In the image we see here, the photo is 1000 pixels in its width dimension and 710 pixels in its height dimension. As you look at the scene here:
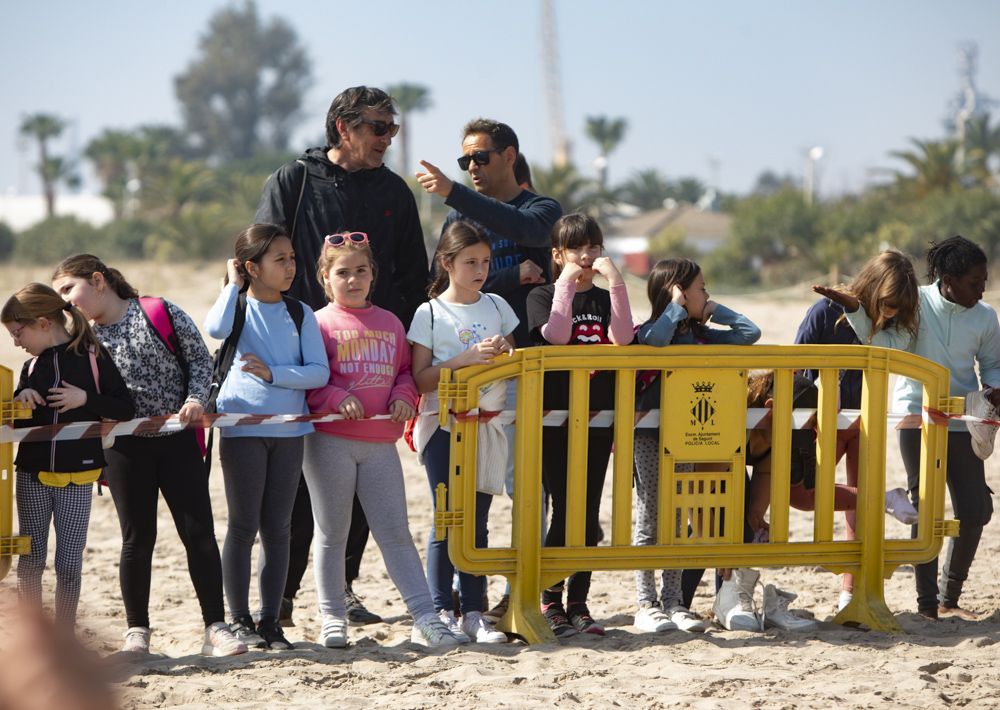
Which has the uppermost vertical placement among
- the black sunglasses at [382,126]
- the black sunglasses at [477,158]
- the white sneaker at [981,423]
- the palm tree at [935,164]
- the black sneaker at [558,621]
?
the palm tree at [935,164]

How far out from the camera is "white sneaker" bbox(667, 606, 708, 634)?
562 cm

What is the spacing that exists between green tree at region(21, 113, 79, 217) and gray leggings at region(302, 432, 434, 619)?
2947 inches

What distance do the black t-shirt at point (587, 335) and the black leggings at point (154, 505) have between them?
1.52 metres

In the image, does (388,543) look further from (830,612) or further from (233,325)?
(830,612)

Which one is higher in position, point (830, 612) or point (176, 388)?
point (176, 388)

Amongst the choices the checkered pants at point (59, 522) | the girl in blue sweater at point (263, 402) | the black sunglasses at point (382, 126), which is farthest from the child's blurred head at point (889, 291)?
the checkered pants at point (59, 522)

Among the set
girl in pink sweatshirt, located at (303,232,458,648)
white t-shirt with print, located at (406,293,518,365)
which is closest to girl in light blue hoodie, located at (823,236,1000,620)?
white t-shirt with print, located at (406,293,518,365)

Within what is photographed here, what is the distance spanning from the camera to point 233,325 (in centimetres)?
518

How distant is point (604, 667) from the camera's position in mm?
4934

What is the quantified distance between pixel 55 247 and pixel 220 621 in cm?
5730

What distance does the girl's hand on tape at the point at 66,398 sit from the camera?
16.0 feet

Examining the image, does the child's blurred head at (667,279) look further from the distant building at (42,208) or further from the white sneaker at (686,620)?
the distant building at (42,208)

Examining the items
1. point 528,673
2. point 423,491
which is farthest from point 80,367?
point 423,491

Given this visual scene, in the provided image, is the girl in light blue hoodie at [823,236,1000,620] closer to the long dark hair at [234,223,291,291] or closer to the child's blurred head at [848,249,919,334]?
the child's blurred head at [848,249,919,334]
